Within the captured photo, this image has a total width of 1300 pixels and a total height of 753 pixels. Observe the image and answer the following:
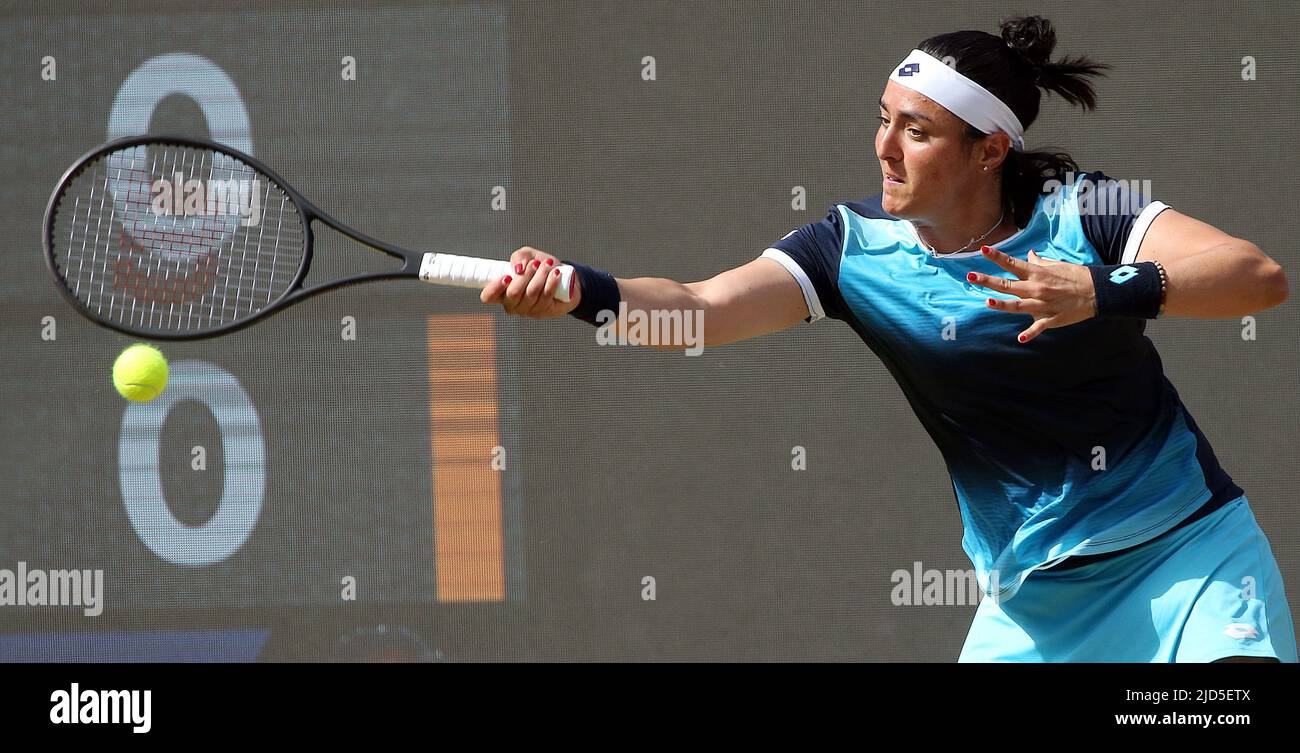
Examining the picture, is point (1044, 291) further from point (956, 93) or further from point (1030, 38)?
point (1030, 38)

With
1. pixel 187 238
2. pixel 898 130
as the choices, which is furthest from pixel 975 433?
pixel 187 238

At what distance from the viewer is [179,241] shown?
10.4 ft

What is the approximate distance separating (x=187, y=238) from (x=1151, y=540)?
7.03 ft

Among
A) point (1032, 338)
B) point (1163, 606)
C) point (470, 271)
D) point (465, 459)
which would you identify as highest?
point (470, 271)

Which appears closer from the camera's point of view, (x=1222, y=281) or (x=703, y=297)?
(x=1222, y=281)

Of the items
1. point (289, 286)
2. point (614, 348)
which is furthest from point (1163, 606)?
point (614, 348)

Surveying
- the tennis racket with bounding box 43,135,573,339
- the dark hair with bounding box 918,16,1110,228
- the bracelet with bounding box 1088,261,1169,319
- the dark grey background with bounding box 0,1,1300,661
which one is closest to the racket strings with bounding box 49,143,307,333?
the tennis racket with bounding box 43,135,573,339

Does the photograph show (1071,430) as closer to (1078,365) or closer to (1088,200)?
(1078,365)

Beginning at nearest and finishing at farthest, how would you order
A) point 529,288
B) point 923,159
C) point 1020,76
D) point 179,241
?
1. point 529,288
2. point 923,159
3. point 1020,76
4. point 179,241

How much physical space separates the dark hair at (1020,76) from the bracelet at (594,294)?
2.06ft

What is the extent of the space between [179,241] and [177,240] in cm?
2

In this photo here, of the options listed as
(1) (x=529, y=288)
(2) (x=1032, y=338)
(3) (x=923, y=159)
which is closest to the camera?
(1) (x=529, y=288)

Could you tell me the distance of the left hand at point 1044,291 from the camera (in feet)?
6.02

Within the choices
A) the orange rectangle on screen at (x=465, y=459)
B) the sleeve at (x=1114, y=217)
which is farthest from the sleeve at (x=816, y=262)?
the orange rectangle on screen at (x=465, y=459)
